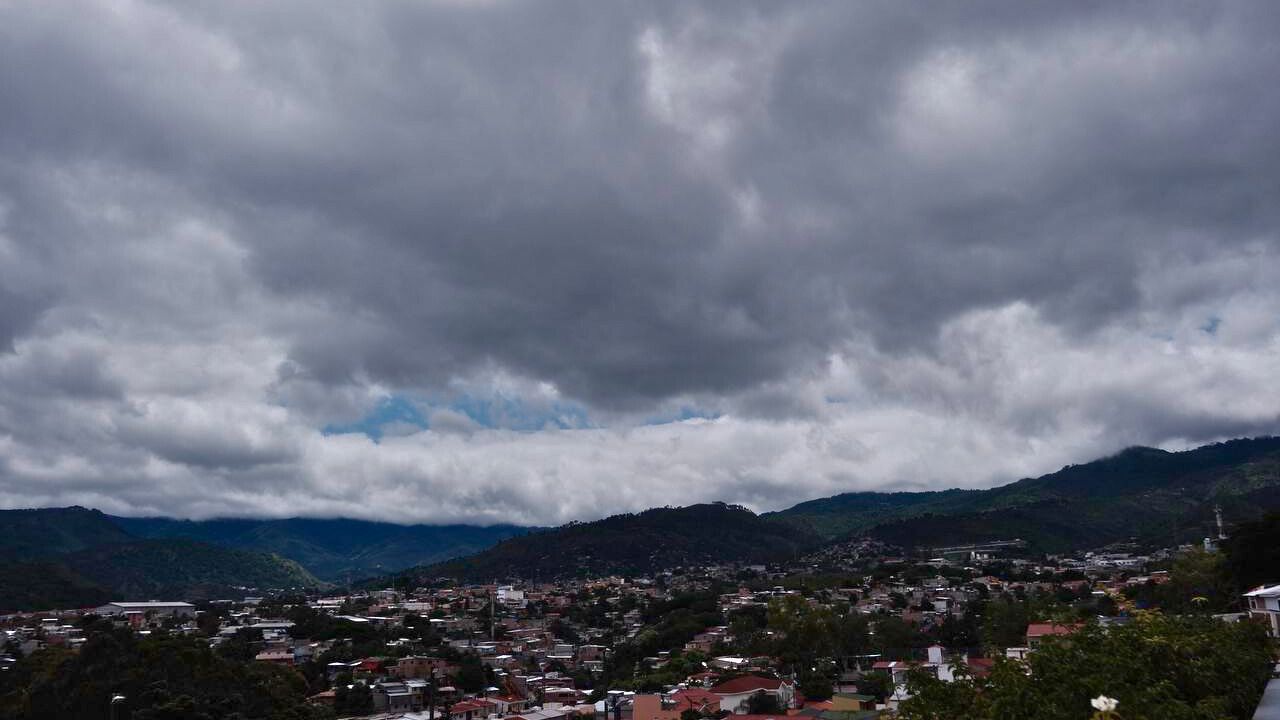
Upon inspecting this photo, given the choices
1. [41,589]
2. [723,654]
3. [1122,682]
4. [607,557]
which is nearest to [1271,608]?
[1122,682]

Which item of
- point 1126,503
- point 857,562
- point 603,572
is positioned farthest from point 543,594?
point 1126,503

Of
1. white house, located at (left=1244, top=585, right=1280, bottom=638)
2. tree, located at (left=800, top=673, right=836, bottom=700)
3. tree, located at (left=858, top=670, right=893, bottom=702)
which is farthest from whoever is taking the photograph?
tree, located at (left=800, top=673, right=836, bottom=700)

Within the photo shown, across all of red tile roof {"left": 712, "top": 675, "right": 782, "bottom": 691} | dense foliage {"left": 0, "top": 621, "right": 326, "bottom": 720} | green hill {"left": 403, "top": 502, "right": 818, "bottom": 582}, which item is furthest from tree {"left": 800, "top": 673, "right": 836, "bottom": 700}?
green hill {"left": 403, "top": 502, "right": 818, "bottom": 582}

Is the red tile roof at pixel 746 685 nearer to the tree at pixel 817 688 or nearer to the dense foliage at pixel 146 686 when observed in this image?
the tree at pixel 817 688

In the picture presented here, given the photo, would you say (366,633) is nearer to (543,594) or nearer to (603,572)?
(543,594)

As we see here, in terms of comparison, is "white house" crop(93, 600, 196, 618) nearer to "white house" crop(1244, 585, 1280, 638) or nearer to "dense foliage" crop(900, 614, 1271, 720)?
"white house" crop(1244, 585, 1280, 638)

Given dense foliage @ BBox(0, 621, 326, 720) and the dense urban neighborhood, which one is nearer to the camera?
the dense urban neighborhood
